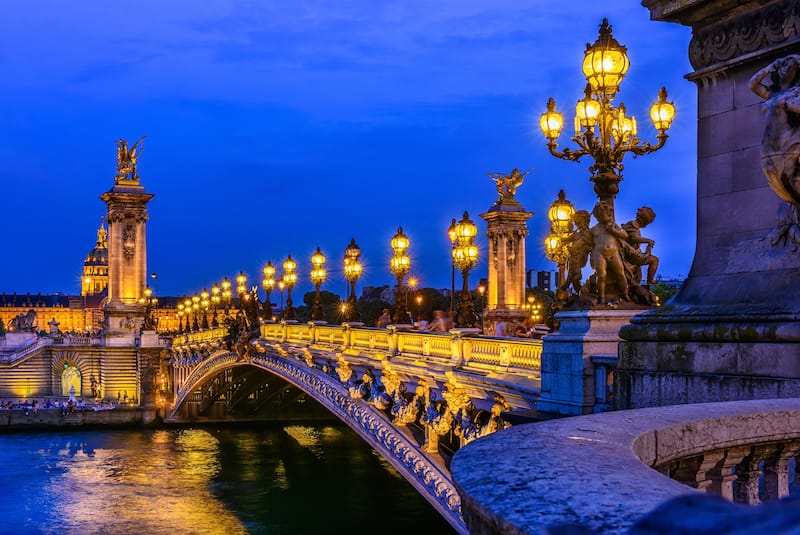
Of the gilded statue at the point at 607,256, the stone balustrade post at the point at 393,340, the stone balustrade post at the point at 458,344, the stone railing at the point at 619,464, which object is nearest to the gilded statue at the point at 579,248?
the gilded statue at the point at 607,256

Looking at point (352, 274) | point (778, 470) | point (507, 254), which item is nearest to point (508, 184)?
point (507, 254)

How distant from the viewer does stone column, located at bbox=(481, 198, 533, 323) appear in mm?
57062

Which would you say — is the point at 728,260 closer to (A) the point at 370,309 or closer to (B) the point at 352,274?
(B) the point at 352,274

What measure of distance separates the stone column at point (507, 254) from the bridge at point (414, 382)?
1814 centimetres

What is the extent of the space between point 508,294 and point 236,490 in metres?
21.4

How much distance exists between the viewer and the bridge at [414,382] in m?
16.8

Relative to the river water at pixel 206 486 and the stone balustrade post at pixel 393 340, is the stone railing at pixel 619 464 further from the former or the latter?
the river water at pixel 206 486

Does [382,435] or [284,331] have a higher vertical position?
[284,331]

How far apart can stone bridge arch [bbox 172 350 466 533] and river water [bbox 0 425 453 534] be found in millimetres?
4920

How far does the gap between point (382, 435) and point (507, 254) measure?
31878 millimetres

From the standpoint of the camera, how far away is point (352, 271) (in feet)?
100

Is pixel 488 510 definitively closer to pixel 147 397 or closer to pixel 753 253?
pixel 753 253

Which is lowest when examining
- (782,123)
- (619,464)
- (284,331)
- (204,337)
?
(204,337)

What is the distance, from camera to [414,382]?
23.4 meters
